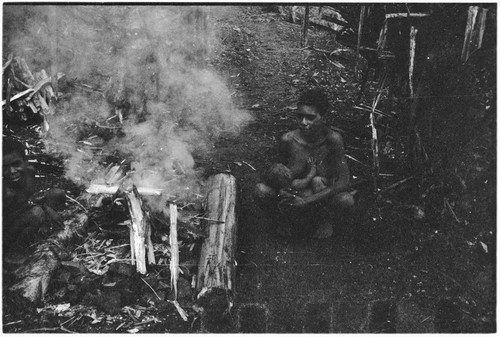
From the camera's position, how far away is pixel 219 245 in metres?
4.15

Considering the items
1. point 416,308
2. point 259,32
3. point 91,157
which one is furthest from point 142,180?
point 416,308

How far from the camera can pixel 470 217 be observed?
14.2 ft

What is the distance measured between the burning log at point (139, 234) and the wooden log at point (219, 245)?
519 mm

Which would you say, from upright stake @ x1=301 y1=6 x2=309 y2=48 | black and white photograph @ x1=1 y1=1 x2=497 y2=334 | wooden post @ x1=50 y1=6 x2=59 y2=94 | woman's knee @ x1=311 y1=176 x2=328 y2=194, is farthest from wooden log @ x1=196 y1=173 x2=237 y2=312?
wooden post @ x1=50 y1=6 x2=59 y2=94

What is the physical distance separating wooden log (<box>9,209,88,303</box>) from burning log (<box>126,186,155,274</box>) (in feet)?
1.96

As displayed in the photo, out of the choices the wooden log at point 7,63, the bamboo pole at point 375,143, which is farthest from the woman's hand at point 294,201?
the wooden log at point 7,63

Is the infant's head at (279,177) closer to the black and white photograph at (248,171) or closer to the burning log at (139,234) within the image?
the black and white photograph at (248,171)

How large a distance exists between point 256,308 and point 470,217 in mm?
2221

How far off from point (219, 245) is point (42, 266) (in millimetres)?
1548

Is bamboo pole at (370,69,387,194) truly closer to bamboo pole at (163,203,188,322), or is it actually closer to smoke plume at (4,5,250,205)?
smoke plume at (4,5,250,205)

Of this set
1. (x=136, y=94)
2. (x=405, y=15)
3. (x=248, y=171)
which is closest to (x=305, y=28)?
(x=405, y=15)

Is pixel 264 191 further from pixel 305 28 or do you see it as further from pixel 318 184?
pixel 305 28

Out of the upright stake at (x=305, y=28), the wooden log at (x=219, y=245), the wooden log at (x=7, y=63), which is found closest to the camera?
the wooden log at (x=219, y=245)

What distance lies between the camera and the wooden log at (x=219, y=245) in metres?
3.77
